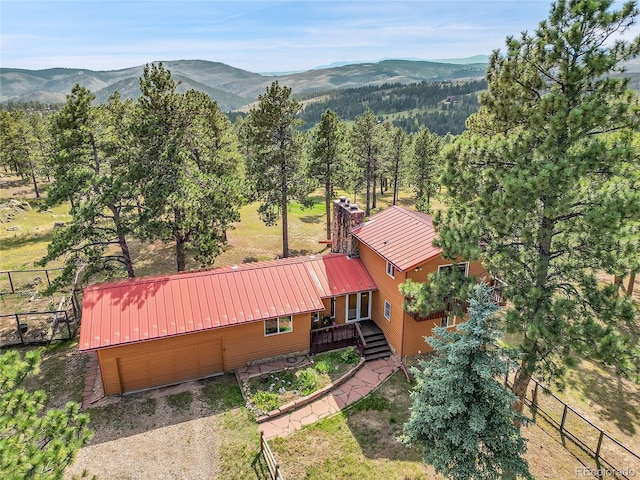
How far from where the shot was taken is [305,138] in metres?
29.6

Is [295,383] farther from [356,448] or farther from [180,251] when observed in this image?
[180,251]

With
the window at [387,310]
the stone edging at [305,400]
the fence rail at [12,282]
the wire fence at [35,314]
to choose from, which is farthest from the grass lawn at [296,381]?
the fence rail at [12,282]

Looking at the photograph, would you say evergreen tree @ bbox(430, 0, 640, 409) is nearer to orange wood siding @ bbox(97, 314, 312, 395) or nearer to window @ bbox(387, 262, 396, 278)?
window @ bbox(387, 262, 396, 278)

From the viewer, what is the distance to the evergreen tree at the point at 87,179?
1897 centimetres

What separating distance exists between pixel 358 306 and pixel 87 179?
→ 15.2m

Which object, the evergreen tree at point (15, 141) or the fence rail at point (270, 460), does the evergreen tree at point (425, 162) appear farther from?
the evergreen tree at point (15, 141)

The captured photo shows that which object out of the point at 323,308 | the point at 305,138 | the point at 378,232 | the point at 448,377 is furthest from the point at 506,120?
the point at 305,138

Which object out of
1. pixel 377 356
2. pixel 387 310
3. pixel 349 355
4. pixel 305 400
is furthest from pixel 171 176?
pixel 377 356

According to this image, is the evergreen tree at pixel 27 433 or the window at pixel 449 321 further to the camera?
the window at pixel 449 321

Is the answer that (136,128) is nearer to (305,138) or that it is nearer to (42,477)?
(305,138)

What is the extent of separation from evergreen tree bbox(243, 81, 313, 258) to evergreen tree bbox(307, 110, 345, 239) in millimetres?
2891

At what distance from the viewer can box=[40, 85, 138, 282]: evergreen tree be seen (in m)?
19.0

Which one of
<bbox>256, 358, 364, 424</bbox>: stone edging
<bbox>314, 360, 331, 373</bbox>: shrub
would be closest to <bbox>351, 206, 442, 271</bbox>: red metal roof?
<bbox>256, 358, 364, 424</bbox>: stone edging

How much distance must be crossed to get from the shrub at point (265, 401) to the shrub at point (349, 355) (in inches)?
159
